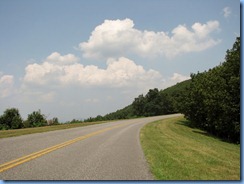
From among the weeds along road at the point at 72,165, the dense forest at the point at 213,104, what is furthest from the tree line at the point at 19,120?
the weeds along road at the point at 72,165

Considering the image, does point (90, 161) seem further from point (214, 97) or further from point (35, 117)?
point (35, 117)

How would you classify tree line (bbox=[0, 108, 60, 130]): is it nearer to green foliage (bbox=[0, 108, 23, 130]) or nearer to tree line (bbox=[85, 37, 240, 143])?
green foliage (bbox=[0, 108, 23, 130])

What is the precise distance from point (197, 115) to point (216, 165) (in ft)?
111

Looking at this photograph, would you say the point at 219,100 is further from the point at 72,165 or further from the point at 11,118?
the point at 11,118

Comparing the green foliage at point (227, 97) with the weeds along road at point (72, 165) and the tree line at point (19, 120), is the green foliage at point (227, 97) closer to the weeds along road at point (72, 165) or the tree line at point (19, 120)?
the weeds along road at point (72, 165)

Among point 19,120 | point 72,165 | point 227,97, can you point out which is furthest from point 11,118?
point 72,165

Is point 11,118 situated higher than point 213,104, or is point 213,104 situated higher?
point 213,104

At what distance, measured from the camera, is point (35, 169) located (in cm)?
931

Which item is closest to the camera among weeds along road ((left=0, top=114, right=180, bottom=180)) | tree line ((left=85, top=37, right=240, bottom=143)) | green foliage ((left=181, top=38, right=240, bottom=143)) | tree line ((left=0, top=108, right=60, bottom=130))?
weeds along road ((left=0, top=114, right=180, bottom=180))

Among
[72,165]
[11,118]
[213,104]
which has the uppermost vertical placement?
[213,104]

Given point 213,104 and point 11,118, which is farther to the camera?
point 11,118

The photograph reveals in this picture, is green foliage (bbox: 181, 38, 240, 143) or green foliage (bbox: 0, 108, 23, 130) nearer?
green foliage (bbox: 181, 38, 240, 143)

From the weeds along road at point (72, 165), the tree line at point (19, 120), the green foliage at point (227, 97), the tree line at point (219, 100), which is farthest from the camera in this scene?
the tree line at point (19, 120)

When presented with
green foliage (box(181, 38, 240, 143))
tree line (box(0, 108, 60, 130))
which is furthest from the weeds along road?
tree line (box(0, 108, 60, 130))
